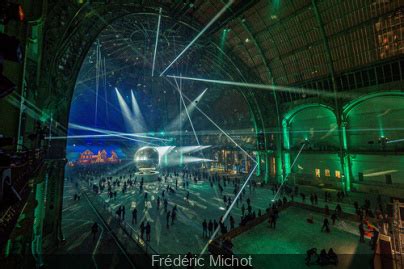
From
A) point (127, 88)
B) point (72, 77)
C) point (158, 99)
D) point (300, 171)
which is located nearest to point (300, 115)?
point (300, 171)

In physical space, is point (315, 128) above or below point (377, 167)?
above

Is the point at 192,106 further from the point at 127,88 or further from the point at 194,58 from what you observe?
the point at 127,88

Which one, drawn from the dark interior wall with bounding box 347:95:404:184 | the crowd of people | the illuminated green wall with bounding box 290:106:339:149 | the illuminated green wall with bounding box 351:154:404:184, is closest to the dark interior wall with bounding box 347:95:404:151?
the dark interior wall with bounding box 347:95:404:184

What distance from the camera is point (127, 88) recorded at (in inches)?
1928

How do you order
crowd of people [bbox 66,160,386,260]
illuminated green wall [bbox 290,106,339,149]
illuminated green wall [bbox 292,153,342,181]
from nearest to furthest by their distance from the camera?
crowd of people [bbox 66,160,386,260], illuminated green wall [bbox 292,153,342,181], illuminated green wall [bbox 290,106,339,149]

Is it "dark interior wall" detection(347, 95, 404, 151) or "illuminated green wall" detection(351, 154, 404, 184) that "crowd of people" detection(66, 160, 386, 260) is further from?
"dark interior wall" detection(347, 95, 404, 151)

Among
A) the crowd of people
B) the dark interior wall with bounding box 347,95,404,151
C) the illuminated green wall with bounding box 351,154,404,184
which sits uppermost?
the dark interior wall with bounding box 347,95,404,151

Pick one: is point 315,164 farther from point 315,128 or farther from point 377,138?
point 377,138

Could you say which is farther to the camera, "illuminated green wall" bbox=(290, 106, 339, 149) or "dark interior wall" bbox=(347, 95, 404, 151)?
"illuminated green wall" bbox=(290, 106, 339, 149)

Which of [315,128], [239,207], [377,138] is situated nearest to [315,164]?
[315,128]

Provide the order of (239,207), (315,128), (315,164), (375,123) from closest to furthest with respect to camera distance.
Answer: (239,207) < (375,123) < (315,164) < (315,128)

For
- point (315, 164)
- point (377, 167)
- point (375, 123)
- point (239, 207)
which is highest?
point (375, 123)

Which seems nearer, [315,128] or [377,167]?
[377,167]

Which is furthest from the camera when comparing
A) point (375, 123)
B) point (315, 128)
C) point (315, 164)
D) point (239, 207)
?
point (315, 128)
